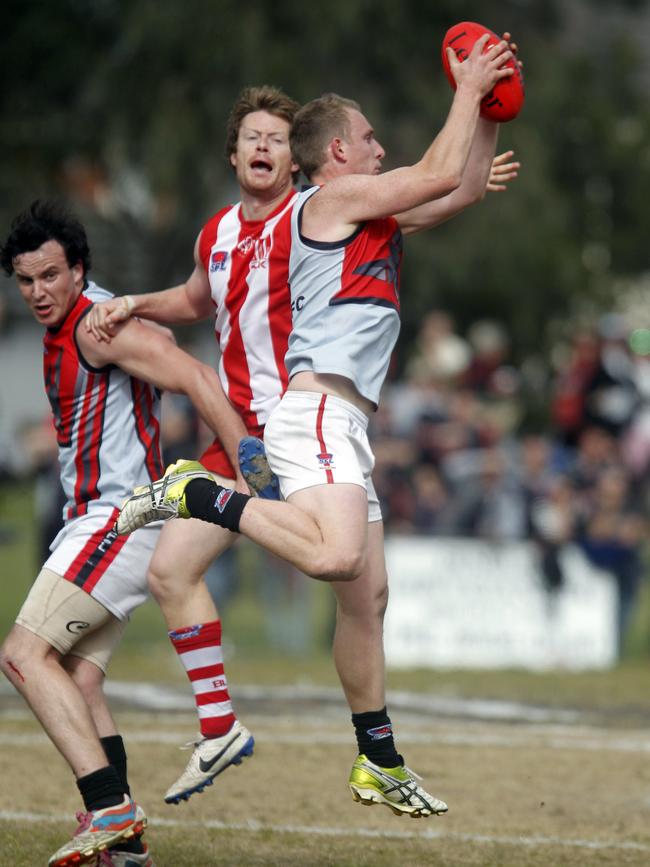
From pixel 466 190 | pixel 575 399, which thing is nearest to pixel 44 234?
pixel 466 190

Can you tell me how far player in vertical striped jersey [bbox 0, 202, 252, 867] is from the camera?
→ 6.39 meters

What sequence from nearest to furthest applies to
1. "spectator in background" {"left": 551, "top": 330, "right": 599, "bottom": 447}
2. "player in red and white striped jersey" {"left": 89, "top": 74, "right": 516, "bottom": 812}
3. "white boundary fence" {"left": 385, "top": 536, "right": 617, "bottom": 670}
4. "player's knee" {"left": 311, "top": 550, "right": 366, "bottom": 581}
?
1. "player's knee" {"left": 311, "top": 550, "right": 366, "bottom": 581}
2. "player in red and white striped jersey" {"left": 89, "top": 74, "right": 516, "bottom": 812}
3. "white boundary fence" {"left": 385, "top": 536, "right": 617, "bottom": 670}
4. "spectator in background" {"left": 551, "top": 330, "right": 599, "bottom": 447}

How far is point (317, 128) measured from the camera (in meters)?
6.38

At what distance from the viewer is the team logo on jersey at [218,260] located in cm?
672

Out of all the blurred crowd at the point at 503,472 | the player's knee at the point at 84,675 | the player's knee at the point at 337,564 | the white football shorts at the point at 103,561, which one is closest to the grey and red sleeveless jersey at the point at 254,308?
the white football shorts at the point at 103,561

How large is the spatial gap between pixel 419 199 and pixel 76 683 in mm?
2359

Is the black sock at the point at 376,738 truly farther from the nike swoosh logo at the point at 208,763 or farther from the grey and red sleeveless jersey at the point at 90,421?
the grey and red sleeveless jersey at the point at 90,421

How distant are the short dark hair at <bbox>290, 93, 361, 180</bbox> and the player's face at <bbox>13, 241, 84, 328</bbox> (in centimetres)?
104

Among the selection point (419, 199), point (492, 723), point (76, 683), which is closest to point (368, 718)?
point (76, 683)

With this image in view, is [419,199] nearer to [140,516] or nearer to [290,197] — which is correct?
[290,197]

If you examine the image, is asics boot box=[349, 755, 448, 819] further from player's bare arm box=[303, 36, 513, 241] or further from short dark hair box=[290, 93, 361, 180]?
short dark hair box=[290, 93, 361, 180]

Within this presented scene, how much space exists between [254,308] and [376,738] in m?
1.77

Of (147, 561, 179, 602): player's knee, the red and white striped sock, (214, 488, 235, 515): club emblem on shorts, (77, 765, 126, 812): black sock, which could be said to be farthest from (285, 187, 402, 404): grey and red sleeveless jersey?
(77, 765, 126, 812): black sock

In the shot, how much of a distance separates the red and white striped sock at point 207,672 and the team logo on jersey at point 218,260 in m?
1.43
